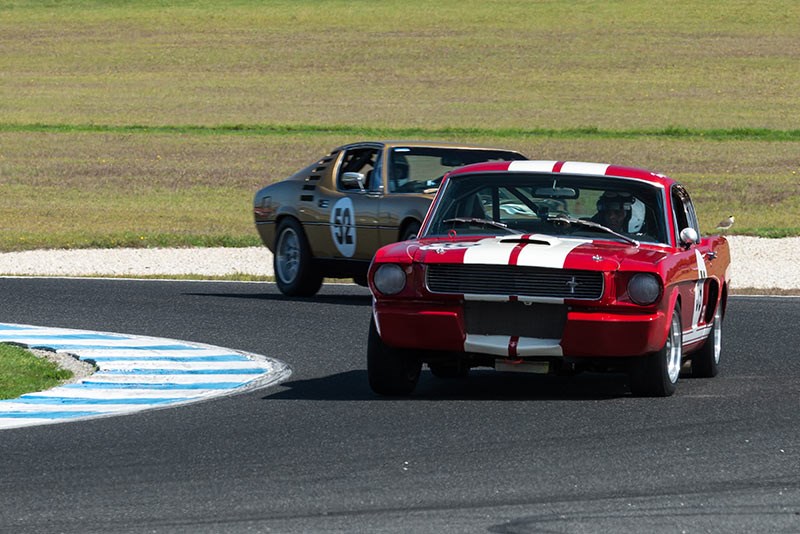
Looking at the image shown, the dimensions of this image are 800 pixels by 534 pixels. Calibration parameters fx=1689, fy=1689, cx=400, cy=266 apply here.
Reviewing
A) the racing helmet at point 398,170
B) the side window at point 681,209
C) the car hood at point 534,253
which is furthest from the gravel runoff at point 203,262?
the car hood at point 534,253

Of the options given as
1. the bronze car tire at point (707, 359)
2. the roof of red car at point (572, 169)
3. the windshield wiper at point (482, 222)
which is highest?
the roof of red car at point (572, 169)

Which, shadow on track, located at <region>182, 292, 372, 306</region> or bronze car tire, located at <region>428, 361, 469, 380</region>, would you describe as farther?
shadow on track, located at <region>182, 292, 372, 306</region>

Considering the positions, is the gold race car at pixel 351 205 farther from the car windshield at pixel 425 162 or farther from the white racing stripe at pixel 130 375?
the white racing stripe at pixel 130 375

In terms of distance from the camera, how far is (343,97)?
196 ft

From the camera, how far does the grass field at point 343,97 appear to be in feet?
105

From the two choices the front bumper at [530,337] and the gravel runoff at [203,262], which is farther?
the gravel runoff at [203,262]

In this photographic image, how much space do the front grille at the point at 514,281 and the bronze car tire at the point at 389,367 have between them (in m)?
0.50

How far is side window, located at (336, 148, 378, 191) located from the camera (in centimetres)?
1639

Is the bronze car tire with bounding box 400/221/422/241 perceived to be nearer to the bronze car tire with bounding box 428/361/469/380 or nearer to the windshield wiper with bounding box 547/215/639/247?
the bronze car tire with bounding box 428/361/469/380

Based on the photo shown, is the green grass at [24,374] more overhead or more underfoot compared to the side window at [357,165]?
more underfoot

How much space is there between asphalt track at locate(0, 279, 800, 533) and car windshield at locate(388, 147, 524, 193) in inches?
174

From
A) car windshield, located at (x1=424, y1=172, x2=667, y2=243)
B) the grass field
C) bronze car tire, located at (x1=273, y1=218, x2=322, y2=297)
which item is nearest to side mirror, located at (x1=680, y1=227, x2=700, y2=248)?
car windshield, located at (x1=424, y1=172, x2=667, y2=243)

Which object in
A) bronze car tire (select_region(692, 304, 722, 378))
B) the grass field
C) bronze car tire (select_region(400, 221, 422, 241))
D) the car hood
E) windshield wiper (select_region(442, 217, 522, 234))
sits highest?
windshield wiper (select_region(442, 217, 522, 234))

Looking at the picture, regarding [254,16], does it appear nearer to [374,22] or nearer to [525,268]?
[374,22]
